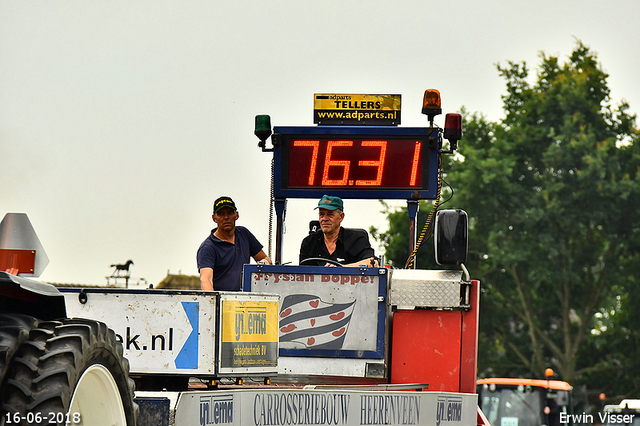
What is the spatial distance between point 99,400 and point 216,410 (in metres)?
1.03

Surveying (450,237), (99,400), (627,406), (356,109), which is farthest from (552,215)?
(99,400)

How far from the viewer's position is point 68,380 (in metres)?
4.42

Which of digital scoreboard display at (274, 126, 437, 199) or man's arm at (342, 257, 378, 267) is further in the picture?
digital scoreboard display at (274, 126, 437, 199)

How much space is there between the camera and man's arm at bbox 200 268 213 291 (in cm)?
837

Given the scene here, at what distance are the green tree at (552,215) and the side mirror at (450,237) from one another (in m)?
28.7

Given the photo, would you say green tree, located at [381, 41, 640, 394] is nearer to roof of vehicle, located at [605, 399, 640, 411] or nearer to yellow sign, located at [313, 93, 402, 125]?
roof of vehicle, located at [605, 399, 640, 411]

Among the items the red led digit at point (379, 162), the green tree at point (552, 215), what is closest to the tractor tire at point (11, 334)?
the red led digit at point (379, 162)

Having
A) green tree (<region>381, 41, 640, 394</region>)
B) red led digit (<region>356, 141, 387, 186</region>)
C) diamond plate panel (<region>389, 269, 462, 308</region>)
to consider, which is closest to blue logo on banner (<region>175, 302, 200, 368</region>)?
diamond plate panel (<region>389, 269, 462, 308</region>)

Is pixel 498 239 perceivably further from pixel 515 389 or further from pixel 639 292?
pixel 515 389

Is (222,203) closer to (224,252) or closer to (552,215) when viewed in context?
(224,252)

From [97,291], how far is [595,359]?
1403 inches

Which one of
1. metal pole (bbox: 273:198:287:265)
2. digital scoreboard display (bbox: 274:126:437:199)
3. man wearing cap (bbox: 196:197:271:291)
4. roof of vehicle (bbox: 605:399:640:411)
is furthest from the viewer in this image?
roof of vehicle (bbox: 605:399:640:411)

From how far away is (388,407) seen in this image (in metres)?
7.18

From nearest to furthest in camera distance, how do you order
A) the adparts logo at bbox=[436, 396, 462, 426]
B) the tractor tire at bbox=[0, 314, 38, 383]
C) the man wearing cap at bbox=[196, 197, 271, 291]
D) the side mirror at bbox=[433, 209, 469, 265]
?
the tractor tire at bbox=[0, 314, 38, 383] → the adparts logo at bbox=[436, 396, 462, 426] → the side mirror at bbox=[433, 209, 469, 265] → the man wearing cap at bbox=[196, 197, 271, 291]
